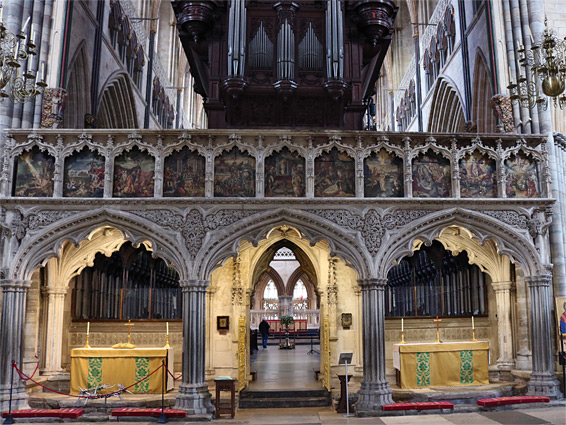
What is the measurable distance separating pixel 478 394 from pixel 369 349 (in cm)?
257

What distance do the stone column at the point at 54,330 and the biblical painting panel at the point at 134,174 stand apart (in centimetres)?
376

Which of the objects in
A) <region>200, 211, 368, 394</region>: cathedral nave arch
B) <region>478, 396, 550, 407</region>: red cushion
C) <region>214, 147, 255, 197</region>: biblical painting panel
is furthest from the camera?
<region>200, 211, 368, 394</region>: cathedral nave arch

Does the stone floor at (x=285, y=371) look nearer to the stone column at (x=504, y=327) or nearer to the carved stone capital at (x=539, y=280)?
the stone column at (x=504, y=327)

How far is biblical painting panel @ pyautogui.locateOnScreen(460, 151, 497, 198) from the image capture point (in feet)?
43.5

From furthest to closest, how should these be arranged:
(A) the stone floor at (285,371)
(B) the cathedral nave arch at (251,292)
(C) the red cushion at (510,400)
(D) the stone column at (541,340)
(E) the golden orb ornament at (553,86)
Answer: (B) the cathedral nave arch at (251,292) → (A) the stone floor at (285,371) → (D) the stone column at (541,340) → (C) the red cushion at (510,400) → (E) the golden orb ornament at (553,86)

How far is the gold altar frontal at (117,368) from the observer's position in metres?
13.3

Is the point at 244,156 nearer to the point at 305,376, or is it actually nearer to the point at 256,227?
the point at 256,227

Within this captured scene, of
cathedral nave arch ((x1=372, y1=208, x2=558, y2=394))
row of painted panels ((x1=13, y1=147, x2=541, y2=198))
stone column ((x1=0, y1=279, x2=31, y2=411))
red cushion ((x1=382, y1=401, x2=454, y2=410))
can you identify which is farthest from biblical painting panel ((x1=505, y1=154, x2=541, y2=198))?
stone column ((x1=0, y1=279, x2=31, y2=411))

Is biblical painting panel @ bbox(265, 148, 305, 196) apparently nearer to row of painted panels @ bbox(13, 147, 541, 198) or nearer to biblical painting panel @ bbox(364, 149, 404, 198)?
row of painted panels @ bbox(13, 147, 541, 198)

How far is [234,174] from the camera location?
13109mm

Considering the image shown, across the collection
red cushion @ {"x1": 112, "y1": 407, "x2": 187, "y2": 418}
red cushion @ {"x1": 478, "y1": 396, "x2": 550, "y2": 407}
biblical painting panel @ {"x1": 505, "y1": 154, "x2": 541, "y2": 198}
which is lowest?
red cushion @ {"x1": 112, "y1": 407, "x2": 187, "y2": 418}

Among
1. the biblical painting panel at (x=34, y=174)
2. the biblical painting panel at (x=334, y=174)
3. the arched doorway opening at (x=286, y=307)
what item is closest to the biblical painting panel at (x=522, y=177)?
the biblical painting panel at (x=334, y=174)

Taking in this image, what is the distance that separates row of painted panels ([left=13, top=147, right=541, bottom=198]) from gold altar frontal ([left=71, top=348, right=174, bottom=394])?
3.59 metres

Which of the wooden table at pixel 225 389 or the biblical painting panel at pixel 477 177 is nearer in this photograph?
the wooden table at pixel 225 389
